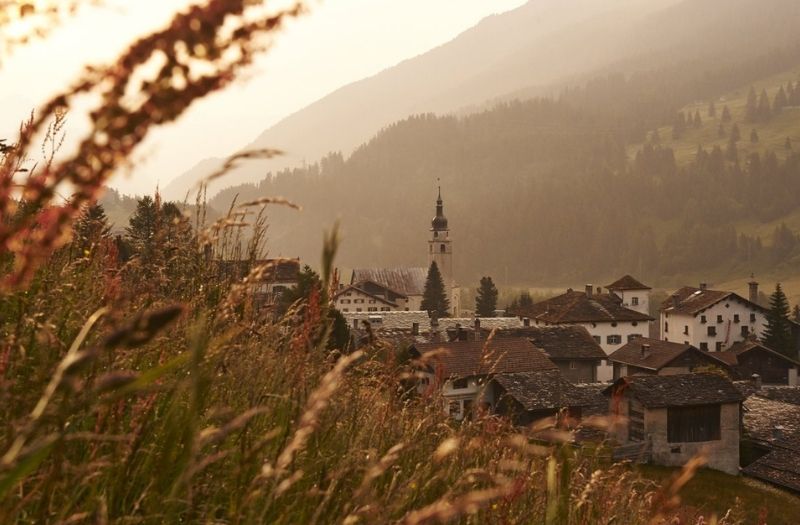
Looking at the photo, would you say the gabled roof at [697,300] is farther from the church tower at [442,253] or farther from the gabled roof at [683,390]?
the gabled roof at [683,390]

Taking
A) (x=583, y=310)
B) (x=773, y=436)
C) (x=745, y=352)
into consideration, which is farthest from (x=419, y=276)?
(x=773, y=436)

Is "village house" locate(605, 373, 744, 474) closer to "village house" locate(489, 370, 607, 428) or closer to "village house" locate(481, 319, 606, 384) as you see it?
"village house" locate(489, 370, 607, 428)

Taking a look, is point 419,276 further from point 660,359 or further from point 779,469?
point 779,469

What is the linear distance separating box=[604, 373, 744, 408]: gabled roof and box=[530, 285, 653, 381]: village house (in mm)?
32360

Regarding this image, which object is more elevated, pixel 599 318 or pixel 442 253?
pixel 442 253

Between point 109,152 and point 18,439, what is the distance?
457mm

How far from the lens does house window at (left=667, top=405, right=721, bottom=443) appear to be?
4431 centimetres

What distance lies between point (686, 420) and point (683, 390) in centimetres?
164

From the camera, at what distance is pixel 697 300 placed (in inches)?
3455

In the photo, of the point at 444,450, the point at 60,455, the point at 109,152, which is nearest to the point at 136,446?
the point at 60,455

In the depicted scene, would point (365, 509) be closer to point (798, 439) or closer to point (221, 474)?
point (221, 474)

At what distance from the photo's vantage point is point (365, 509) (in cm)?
194

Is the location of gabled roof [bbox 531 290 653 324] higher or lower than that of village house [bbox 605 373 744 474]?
higher

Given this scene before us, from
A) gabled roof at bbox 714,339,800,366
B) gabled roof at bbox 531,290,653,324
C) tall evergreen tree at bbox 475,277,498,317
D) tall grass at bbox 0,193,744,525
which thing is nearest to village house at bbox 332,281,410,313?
tall evergreen tree at bbox 475,277,498,317
